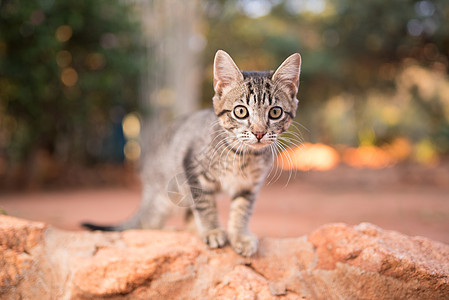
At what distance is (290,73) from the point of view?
90.0 inches

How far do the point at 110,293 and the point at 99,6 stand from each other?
26.8 ft

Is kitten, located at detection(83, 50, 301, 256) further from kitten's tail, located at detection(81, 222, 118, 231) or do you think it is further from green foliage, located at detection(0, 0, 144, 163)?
green foliage, located at detection(0, 0, 144, 163)

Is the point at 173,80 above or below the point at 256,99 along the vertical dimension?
above

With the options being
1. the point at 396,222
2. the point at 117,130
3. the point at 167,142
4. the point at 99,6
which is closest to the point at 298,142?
the point at 167,142

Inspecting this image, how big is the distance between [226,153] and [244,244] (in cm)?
68

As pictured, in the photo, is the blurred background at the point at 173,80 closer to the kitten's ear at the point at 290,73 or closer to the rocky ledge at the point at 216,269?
the rocky ledge at the point at 216,269

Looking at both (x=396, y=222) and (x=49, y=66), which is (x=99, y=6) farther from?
(x=396, y=222)

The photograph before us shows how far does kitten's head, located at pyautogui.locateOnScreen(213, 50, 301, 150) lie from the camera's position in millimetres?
2246

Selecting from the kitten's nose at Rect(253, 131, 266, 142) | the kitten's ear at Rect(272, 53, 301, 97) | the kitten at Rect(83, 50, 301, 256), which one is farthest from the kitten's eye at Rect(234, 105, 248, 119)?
the kitten's ear at Rect(272, 53, 301, 97)

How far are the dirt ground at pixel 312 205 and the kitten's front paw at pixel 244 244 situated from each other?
1.59 meters

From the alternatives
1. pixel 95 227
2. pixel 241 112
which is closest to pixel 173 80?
pixel 95 227

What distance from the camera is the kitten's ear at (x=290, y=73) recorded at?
2.24 metres

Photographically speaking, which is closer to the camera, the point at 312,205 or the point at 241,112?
the point at 241,112

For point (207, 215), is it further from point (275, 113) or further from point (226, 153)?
point (275, 113)
